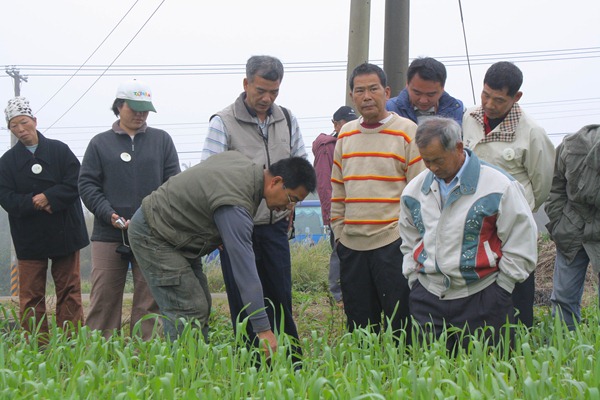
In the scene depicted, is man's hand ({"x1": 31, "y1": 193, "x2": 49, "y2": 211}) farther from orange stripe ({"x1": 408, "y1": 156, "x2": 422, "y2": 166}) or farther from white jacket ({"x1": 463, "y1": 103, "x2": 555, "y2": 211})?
white jacket ({"x1": 463, "y1": 103, "x2": 555, "y2": 211})

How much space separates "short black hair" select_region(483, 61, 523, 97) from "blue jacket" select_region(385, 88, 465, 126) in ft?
1.21

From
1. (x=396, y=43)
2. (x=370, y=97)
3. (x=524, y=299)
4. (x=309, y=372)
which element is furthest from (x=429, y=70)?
(x=396, y=43)

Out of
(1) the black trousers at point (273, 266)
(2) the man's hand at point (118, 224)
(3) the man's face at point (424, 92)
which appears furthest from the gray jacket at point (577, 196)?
(2) the man's hand at point (118, 224)

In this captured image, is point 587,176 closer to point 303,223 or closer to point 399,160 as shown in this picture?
point 399,160

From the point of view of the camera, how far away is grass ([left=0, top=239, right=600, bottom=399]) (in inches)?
123

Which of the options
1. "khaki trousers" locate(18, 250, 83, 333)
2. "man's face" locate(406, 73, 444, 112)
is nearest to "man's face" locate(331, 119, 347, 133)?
"man's face" locate(406, 73, 444, 112)

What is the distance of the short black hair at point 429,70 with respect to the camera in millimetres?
4875

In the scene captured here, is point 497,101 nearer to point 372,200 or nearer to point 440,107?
point 440,107

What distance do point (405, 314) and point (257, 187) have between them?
129 cm

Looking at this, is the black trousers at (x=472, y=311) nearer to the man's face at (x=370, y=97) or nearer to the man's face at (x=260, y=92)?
the man's face at (x=370, y=97)

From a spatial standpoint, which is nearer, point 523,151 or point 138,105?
point 523,151

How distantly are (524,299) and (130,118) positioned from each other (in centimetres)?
282

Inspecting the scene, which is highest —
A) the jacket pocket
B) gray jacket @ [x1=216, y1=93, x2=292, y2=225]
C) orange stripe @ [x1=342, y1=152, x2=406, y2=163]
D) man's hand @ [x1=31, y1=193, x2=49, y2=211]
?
gray jacket @ [x1=216, y1=93, x2=292, y2=225]

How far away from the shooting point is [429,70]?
4.87m
